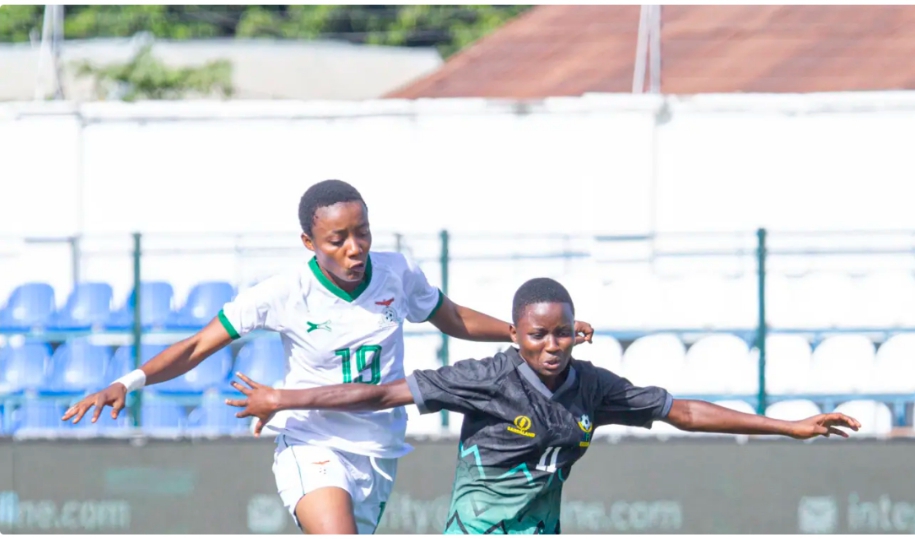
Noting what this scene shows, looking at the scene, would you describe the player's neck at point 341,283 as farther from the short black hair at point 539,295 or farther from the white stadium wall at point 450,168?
the white stadium wall at point 450,168

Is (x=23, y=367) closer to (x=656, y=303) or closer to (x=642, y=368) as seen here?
(x=642, y=368)

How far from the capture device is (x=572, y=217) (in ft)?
39.3

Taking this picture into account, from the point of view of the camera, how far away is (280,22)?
30688 mm

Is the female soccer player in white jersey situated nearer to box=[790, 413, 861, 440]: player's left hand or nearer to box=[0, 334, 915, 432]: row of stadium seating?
box=[790, 413, 861, 440]: player's left hand

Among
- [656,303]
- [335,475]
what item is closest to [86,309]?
[656,303]

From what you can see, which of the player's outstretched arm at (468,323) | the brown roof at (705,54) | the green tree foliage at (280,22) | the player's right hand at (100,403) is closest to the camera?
the player's right hand at (100,403)

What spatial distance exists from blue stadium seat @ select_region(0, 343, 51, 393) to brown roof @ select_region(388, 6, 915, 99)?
26.1ft

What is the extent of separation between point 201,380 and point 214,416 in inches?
11.4

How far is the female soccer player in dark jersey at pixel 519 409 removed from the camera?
442cm

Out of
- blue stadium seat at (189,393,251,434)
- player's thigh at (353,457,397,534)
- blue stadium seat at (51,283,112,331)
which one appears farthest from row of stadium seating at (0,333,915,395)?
player's thigh at (353,457,397,534)

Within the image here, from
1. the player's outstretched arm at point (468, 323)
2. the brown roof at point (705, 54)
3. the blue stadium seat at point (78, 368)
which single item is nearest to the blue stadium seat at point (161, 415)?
the blue stadium seat at point (78, 368)

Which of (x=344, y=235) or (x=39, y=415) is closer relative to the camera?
(x=344, y=235)

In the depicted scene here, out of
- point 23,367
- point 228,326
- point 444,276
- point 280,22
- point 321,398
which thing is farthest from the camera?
point 280,22

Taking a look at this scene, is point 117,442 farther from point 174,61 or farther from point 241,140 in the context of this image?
point 174,61
